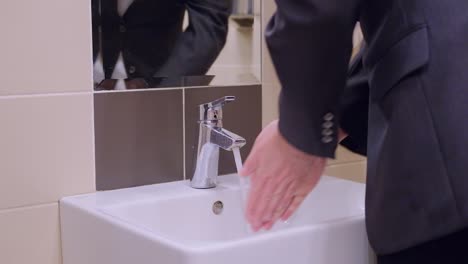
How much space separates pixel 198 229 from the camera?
1183 mm

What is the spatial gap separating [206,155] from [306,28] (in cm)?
64

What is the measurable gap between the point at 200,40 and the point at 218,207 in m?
Answer: 0.32

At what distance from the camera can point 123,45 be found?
1.20 metres

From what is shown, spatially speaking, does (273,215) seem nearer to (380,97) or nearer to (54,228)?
(380,97)

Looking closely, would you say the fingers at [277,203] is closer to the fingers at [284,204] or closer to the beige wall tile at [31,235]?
the fingers at [284,204]

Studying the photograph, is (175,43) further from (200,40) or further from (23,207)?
(23,207)

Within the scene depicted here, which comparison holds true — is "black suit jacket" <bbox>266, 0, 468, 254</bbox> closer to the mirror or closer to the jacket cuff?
the jacket cuff

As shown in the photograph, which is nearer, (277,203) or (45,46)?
(277,203)

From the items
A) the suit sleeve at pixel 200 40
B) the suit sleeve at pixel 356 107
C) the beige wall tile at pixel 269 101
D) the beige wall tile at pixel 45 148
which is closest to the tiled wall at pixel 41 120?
the beige wall tile at pixel 45 148

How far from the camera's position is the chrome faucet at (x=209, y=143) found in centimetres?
120

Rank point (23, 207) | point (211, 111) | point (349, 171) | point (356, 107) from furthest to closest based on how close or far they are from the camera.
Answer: point (349, 171)
point (211, 111)
point (23, 207)
point (356, 107)

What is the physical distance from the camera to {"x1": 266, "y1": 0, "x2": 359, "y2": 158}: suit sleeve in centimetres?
60

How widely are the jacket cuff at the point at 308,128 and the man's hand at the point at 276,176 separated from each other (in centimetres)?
1

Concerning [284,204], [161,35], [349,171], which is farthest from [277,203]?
[349,171]
